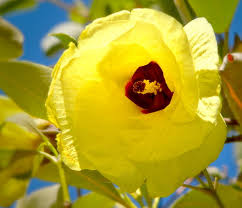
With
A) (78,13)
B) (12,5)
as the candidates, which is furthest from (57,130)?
(78,13)

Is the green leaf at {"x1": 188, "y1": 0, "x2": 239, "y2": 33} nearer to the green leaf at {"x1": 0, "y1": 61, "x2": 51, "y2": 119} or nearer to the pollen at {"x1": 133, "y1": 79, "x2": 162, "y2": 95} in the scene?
the pollen at {"x1": 133, "y1": 79, "x2": 162, "y2": 95}

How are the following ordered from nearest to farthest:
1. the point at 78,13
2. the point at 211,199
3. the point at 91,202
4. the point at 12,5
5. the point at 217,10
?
the point at 217,10 < the point at 211,199 < the point at 91,202 < the point at 12,5 < the point at 78,13

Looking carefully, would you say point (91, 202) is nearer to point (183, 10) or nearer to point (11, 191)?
point (11, 191)

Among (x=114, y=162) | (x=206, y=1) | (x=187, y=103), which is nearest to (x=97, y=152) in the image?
(x=114, y=162)

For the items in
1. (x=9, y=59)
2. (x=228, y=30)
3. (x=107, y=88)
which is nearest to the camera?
(x=107, y=88)

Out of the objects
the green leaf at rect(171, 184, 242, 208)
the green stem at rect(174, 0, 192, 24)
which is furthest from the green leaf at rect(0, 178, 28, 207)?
the green stem at rect(174, 0, 192, 24)

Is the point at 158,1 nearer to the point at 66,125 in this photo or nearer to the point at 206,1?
the point at 206,1

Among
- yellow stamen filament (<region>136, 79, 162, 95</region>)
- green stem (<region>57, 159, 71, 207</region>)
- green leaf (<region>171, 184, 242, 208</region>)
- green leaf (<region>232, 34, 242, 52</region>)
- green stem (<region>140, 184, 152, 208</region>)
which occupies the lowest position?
green leaf (<region>171, 184, 242, 208</region>)
